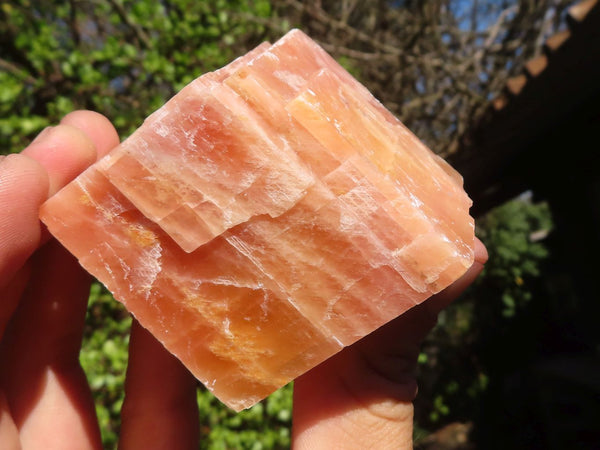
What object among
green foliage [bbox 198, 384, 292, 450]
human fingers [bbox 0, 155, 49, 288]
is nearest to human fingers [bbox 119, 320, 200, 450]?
human fingers [bbox 0, 155, 49, 288]

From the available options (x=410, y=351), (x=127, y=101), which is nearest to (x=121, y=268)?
(x=410, y=351)

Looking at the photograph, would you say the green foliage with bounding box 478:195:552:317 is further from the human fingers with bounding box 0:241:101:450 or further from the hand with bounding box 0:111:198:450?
the human fingers with bounding box 0:241:101:450

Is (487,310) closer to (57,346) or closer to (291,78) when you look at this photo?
(57,346)

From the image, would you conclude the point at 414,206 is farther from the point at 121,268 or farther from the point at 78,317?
the point at 78,317

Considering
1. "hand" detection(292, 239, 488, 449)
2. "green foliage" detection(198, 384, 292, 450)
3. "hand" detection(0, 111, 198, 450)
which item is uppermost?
"hand" detection(0, 111, 198, 450)

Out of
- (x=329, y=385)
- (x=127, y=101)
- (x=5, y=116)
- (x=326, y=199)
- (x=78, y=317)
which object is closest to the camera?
(x=326, y=199)

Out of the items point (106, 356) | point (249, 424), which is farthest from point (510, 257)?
point (106, 356)
